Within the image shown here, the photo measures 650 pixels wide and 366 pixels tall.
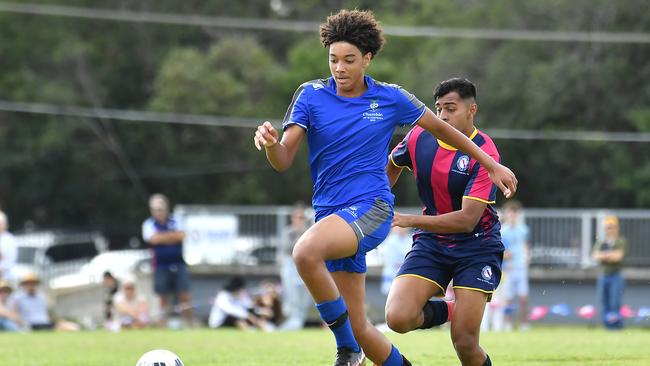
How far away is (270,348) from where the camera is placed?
13430 millimetres

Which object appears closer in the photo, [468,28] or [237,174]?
[468,28]

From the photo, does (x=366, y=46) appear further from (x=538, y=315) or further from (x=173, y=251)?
(x=538, y=315)

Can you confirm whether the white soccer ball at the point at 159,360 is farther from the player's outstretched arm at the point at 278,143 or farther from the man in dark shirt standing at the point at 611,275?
the man in dark shirt standing at the point at 611,275

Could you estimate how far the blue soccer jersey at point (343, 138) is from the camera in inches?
306

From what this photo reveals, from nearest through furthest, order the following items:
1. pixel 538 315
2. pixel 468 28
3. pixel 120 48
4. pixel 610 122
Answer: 1. pixel 538 315
2. pixel 610 122
3. pixel 468 28
4. pixel 120 48

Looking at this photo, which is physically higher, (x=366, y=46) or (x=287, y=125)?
(x=366, y=46)

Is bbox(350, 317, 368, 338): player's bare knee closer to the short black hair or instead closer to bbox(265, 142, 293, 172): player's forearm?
bbox(265, 142, 293, 172): player's forearm

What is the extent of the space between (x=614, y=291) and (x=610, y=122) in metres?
23.6

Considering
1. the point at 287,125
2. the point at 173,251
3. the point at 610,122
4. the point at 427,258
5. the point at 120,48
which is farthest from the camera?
the point at 120,48

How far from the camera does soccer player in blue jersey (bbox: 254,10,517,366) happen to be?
7.65m

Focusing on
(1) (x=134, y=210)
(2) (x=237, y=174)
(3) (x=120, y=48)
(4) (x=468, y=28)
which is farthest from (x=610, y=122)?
(3) (x=120, y=48)

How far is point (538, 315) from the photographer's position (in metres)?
22.2

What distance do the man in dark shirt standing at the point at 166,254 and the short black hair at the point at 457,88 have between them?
1119 centimetres

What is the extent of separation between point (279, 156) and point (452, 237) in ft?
6.18
